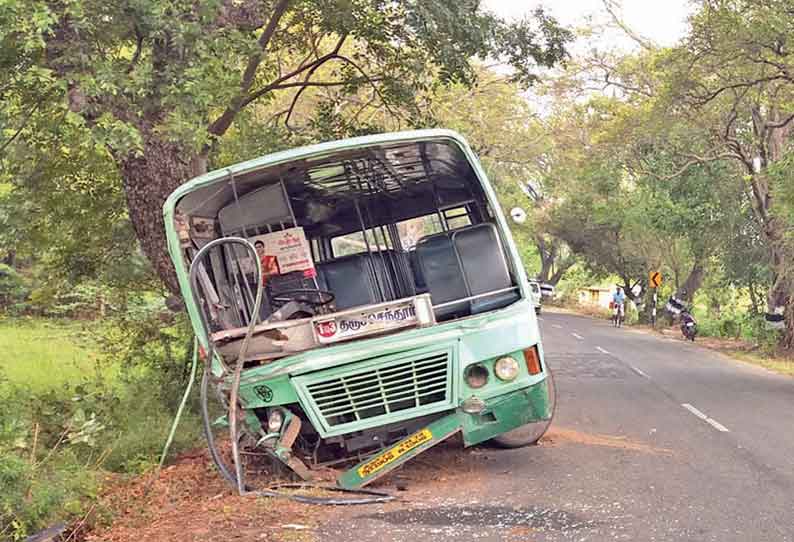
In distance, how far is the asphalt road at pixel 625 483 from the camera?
21.1 ft

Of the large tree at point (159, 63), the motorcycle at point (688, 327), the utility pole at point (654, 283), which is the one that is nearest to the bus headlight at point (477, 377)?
the large tree at point (159, 63)

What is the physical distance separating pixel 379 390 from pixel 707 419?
5.80 meters

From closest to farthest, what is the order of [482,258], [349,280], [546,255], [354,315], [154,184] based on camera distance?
[354,315], [482,258], [349,280], [154,184], [546,255]

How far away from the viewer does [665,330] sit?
3853cm

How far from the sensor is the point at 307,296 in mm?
9023

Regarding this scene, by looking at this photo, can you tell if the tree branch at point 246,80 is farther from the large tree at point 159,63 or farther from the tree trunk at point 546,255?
the tree trunk at point 546,255

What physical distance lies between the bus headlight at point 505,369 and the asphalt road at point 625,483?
900 mm

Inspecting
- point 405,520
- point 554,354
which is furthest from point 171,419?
point 554,354

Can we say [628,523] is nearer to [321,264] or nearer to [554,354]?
[321,264]

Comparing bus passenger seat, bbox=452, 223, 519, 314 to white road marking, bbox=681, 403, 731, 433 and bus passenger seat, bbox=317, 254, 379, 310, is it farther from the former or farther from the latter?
white road marking, bbox=681, 403, 731, 433

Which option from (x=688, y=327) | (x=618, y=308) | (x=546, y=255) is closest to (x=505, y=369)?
(x=688, y=327)

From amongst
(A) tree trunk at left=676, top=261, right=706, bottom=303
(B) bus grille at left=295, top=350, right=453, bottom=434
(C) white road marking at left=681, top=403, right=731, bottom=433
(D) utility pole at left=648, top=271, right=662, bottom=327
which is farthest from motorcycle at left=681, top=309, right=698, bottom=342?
(B) bus grille at left=295, top=350, right=453, bottom=434

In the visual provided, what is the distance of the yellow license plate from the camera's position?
768 centimetres

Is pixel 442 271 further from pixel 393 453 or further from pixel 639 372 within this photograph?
pixel 639 372
